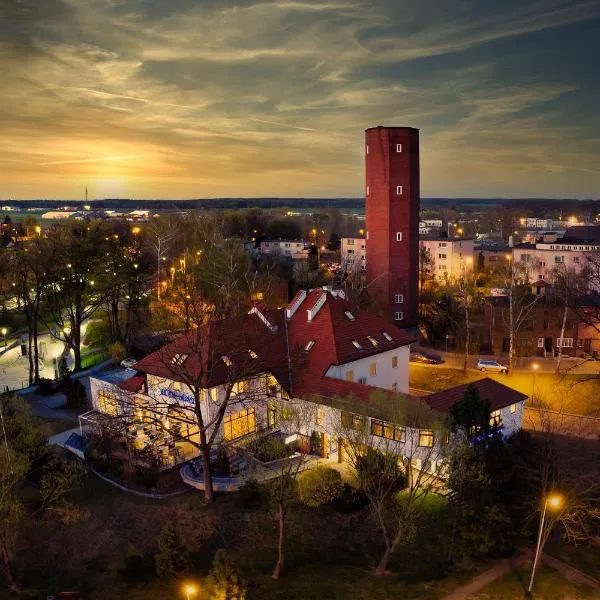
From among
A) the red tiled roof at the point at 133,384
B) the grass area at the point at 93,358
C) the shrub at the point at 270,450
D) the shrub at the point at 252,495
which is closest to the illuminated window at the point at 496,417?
the shrub at the point at 270,450

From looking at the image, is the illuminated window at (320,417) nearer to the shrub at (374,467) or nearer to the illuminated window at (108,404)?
the shrub at (374,467)

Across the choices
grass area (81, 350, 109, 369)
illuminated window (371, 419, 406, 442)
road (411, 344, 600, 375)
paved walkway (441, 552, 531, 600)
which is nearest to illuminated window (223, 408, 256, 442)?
illuminated window (371, 419, 406, 442)

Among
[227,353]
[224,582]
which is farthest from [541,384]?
[224,582]

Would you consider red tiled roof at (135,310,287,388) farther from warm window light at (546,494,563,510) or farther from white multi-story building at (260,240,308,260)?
white multi-story building at (260,240,308,260)

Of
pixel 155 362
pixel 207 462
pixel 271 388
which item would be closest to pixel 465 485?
pixel 207 462

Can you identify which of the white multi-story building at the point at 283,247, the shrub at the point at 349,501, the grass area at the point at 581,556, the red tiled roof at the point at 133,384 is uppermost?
the white multi-story building at the point at 283,247

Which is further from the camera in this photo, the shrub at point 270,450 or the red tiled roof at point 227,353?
the shrub at point 270,450
